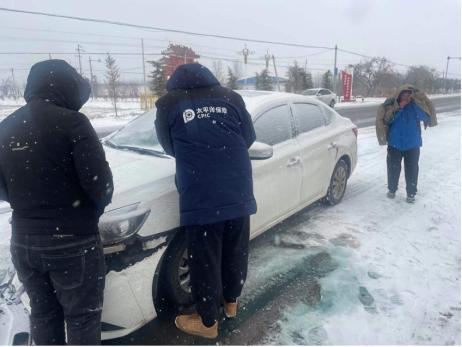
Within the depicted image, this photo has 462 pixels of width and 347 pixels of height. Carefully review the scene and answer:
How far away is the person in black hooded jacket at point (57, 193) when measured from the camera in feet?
5.58

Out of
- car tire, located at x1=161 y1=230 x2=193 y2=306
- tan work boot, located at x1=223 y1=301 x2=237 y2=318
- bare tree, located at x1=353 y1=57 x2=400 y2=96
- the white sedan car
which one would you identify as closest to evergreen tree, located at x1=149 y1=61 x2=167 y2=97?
the white sedan car

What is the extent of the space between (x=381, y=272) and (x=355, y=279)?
0.30 meters

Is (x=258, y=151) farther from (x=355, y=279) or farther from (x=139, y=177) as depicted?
(x=355, y=279)

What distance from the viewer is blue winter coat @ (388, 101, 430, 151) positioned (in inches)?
199

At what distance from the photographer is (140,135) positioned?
11.4 feet

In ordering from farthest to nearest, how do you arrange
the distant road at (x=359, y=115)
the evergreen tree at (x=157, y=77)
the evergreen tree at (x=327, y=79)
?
the evergreen tree at (x=327, y=79), the evergreen tree at (x=157, y=77), the distant road at (x=359, y=115)

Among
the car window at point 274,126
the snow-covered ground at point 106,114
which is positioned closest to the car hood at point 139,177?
the car window at point 274,126

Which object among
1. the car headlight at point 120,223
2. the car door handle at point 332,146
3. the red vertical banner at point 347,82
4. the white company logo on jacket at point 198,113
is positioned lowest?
the car headlight at point 120,223

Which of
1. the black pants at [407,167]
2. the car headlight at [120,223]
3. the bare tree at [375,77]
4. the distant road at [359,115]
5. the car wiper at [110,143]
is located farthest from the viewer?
the bare tree at [375,77]

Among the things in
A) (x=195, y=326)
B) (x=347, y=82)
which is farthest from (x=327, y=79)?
(x=195, y=326)

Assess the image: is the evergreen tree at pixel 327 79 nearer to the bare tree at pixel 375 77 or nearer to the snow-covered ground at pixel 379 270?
the bare tree at pixel 375 77

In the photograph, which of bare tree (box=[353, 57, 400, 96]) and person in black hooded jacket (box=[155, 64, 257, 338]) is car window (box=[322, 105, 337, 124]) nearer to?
person in black hooded jacket (box=[155, 64, 257, 338])

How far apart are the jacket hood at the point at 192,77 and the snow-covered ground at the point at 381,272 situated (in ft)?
5.84

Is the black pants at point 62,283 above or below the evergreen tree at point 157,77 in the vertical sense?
below
